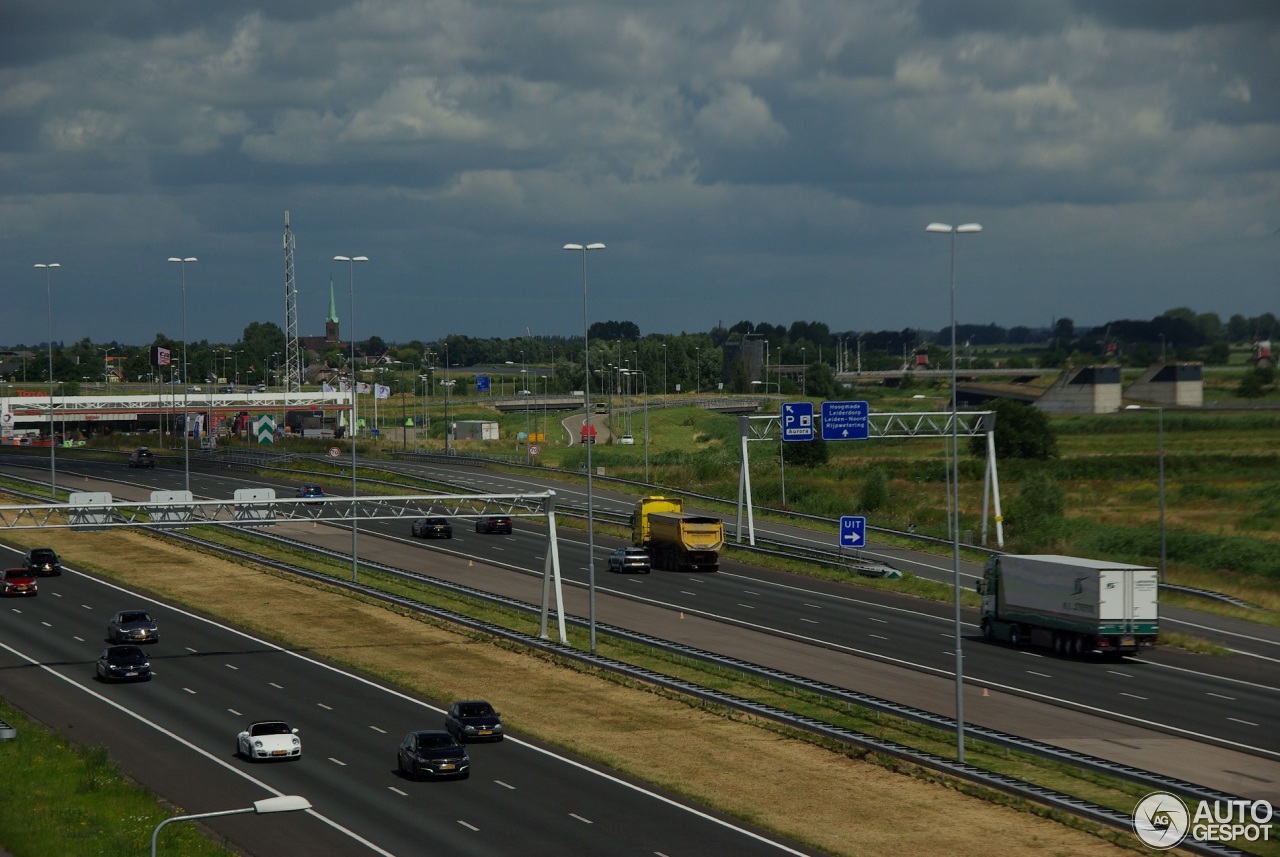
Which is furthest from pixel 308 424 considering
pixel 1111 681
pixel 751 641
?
pixel 1111 681

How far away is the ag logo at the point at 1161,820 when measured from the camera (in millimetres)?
31266

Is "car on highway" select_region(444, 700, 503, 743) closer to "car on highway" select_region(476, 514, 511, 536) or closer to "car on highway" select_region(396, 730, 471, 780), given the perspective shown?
"car on highway" select_region(396, 730, 471, 780)

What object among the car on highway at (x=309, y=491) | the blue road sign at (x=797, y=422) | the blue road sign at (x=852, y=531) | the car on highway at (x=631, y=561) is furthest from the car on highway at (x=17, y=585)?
the blue road sign at (x=797, y=422)

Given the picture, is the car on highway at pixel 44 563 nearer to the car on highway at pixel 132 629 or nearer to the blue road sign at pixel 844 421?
the car on highway at pixel 132 629

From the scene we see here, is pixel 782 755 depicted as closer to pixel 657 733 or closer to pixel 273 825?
pixel 657 733

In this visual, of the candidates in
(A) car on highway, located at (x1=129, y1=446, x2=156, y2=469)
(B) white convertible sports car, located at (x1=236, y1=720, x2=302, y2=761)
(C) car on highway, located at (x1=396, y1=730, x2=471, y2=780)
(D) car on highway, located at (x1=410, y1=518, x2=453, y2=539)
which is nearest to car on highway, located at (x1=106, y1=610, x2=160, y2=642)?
(B) white convertible sports car, located at (x1=236, y1=720, x2=302, y2=761)

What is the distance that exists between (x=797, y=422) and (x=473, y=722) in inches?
2013

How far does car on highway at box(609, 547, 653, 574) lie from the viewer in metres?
83.1

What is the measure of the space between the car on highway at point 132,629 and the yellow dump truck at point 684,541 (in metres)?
31.9

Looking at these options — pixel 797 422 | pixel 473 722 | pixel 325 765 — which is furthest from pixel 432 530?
pixel 325 765

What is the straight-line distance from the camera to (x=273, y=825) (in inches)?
1363

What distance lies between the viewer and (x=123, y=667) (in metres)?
53.6

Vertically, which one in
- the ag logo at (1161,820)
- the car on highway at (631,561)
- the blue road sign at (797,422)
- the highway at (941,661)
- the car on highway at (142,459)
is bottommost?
the highway at (941,661)

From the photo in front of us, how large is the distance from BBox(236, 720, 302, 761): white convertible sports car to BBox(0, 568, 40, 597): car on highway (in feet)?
123
